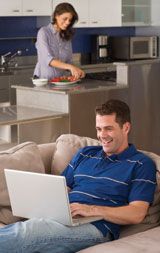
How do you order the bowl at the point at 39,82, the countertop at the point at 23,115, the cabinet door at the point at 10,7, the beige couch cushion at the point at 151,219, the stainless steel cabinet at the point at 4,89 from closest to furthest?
the beige couch cushion at the point at 151,219 → the countertop at the point at 23,115 → the bowl at the point at 39,82 → the stainless steel cabinet at the point at 4,89 → the cabinet door at the point at 10,7

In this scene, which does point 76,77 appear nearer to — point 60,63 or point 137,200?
point 60,63

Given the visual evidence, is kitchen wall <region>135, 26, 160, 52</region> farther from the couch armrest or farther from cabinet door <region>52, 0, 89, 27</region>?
the couch armrest

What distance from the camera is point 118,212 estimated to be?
2.84 meters

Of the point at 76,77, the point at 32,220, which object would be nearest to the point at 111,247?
the point at 32,220

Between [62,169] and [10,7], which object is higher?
[10,7]

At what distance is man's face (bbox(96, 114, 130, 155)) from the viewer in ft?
9.96

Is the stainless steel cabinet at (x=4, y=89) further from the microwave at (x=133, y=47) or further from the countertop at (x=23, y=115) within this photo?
the microwave at (x=133, y=47)

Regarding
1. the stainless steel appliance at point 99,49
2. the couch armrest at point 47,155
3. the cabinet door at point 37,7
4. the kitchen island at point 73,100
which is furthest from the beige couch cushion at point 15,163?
the stainless steel appliance at point 99,49

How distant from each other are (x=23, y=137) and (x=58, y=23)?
118cm

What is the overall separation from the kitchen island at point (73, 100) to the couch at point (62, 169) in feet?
4.94

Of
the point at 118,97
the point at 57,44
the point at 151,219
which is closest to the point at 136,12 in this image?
the point at 57,44

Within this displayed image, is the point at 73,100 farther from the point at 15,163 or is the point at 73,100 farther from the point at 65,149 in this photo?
the point at 15,163

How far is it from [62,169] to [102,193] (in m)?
0.48

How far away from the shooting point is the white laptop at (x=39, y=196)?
2697 mm
